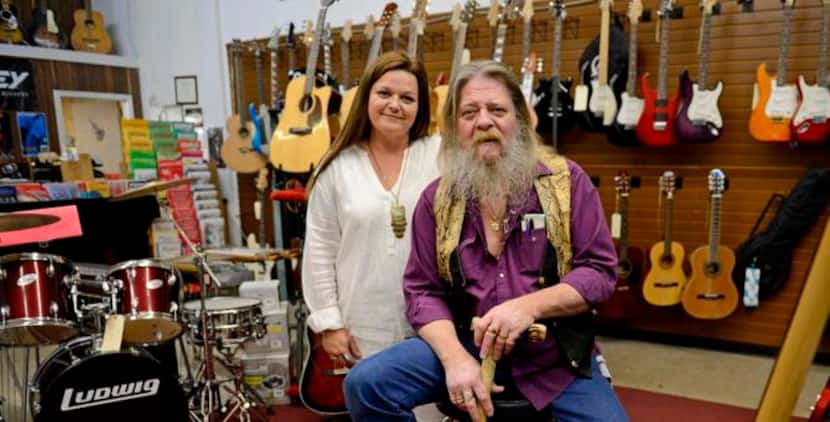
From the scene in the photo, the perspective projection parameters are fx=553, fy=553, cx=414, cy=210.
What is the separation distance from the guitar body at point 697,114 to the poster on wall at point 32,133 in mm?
5361

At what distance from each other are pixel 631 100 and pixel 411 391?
244 cm

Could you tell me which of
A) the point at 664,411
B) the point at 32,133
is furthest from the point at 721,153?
the point at 32,133

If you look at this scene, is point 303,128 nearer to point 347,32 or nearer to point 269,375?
point 347,32

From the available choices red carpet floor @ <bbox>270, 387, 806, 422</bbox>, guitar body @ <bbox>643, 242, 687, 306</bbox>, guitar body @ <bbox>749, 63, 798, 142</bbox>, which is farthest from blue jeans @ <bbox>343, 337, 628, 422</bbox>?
guitar body @ <bbox>749, 63, 798, 142</bbox>

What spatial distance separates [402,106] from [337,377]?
1.33 metres

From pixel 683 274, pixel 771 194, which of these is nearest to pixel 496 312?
pixel 683 274

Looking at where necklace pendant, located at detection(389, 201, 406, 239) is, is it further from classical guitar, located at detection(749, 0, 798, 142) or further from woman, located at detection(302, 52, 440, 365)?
classical guitar, located at detection(749, 0, 798, 142)

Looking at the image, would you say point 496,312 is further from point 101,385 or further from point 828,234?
point 101,385

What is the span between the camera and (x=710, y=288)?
125 inches

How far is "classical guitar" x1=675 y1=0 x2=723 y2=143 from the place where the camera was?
10.1 ft

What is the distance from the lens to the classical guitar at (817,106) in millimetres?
2812

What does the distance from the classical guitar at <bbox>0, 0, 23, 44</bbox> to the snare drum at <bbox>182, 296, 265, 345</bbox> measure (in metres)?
4.19

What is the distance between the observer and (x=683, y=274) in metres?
3.26

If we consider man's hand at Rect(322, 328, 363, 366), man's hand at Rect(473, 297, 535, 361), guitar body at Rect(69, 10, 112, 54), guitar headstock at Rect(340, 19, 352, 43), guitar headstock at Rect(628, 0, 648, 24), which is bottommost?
man's hand at Rect(322, 328, 363, 366)
